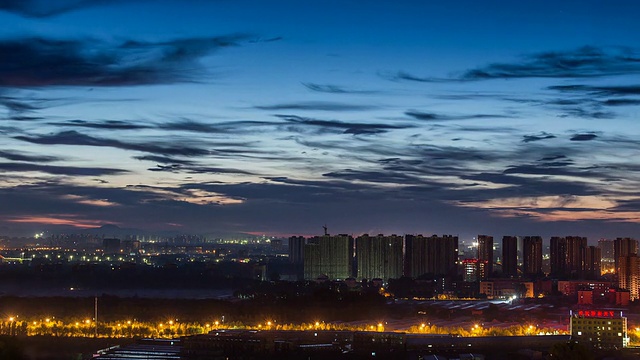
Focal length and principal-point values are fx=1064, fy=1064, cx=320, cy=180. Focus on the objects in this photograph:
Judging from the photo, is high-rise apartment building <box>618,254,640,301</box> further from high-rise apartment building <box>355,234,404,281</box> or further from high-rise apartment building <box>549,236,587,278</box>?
high-rise apartment building <box>355,234,404,281</box>

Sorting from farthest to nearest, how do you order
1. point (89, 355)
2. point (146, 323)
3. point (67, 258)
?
point (67, 258) → point (146, 323) → point (89, 355)

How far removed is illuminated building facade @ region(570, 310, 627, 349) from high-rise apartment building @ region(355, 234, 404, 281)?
81.5 feet

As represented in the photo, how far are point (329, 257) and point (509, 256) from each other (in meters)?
8.22

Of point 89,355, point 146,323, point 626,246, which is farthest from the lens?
point 626,246

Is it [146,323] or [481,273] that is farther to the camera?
[481,273]

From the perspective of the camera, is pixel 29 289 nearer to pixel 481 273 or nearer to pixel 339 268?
pixel 339 268

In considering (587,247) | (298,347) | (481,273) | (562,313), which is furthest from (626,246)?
(298,347)

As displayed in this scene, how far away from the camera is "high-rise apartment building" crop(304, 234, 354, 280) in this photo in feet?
159

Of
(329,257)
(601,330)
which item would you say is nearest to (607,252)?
(329,257)

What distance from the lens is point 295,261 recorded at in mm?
56125

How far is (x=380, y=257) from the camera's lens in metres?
47.7

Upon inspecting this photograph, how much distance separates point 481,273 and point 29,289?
18.0m

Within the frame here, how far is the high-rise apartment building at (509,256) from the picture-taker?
149ft

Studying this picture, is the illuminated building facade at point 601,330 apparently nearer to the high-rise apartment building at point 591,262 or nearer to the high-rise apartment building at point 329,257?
the high-rise apartment building at point 591,262
